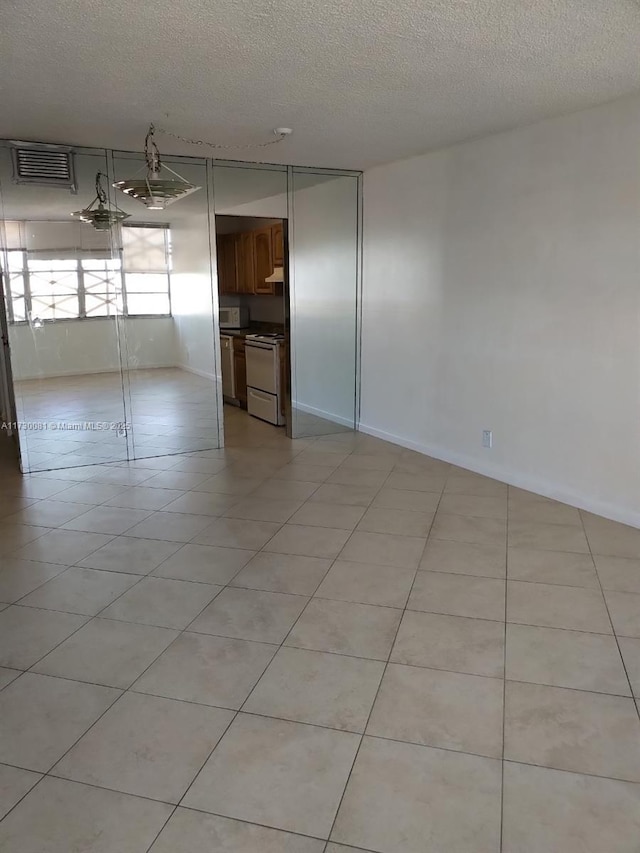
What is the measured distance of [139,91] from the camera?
3.28 meters

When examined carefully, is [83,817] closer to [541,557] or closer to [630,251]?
[541,557]

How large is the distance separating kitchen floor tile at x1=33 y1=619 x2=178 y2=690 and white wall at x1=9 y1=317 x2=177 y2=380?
2640 mm

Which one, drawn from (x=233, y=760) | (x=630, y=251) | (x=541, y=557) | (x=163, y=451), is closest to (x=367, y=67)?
(x=630, y=251)

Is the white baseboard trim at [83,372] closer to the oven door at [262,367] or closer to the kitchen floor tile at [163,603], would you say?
the oven door at [262,367]

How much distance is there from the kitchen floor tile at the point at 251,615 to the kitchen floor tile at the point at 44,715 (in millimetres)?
551

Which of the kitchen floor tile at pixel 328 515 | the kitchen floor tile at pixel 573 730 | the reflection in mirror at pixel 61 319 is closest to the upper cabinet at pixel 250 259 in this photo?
the reflection in mirror at pixel 61 319

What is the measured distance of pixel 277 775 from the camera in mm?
1916

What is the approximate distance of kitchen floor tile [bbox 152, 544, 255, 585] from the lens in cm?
321

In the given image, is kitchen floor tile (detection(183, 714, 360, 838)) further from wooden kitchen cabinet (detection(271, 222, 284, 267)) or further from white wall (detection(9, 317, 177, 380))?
wooden kitchen cabinet (detection(271, 222, 284, 267))

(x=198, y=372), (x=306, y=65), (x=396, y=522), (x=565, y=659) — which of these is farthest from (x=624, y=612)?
(x=198, y=372)

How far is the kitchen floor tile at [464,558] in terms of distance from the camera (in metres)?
3.26

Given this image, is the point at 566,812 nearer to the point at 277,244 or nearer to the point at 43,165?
the point at 43,165

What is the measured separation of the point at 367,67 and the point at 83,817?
3.17 meters

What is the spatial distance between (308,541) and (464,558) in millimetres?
883
